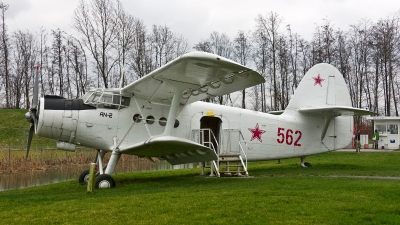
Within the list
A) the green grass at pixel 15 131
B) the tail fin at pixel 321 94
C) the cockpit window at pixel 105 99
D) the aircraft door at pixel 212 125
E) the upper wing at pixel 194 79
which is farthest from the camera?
the green grass at pixel 15 131

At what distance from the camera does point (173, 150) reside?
41.2ft

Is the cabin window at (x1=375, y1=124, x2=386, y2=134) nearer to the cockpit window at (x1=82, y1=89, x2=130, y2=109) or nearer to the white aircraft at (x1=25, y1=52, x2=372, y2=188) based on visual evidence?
the white aircraft at (x1=25, y1=52, x2=372, y2=188)

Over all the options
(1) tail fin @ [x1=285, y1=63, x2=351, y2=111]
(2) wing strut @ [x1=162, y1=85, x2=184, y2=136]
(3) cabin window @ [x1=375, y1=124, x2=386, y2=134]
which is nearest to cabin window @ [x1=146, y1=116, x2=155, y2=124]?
(2) wing strut @ [x1=162, y1=85, x2=184, y2=136]

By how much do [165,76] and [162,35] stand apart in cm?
3704

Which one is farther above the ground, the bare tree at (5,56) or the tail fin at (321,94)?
the bare tree at (5,56)

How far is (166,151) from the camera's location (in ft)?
41.8

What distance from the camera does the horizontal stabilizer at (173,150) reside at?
36.9ft

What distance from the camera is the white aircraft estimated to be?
11.8 meters

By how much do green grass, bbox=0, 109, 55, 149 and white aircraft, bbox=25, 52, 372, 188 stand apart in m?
22.9

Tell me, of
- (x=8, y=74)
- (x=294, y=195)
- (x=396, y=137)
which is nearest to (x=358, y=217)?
(x=294, y=195)

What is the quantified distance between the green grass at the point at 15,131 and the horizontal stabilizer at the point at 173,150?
77.4 ft

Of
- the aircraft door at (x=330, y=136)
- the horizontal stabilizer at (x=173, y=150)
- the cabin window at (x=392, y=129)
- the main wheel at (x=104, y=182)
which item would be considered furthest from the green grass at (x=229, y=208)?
the cabin window at (x=392, y=129)

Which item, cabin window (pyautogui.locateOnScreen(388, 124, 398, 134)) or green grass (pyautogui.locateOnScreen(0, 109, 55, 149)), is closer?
green grass (pyautogui.locateOnScreen(0, 109, 55, 149))

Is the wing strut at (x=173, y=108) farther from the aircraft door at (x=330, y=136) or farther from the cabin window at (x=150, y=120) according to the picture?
the aircraft door at (x=330, y=136)
